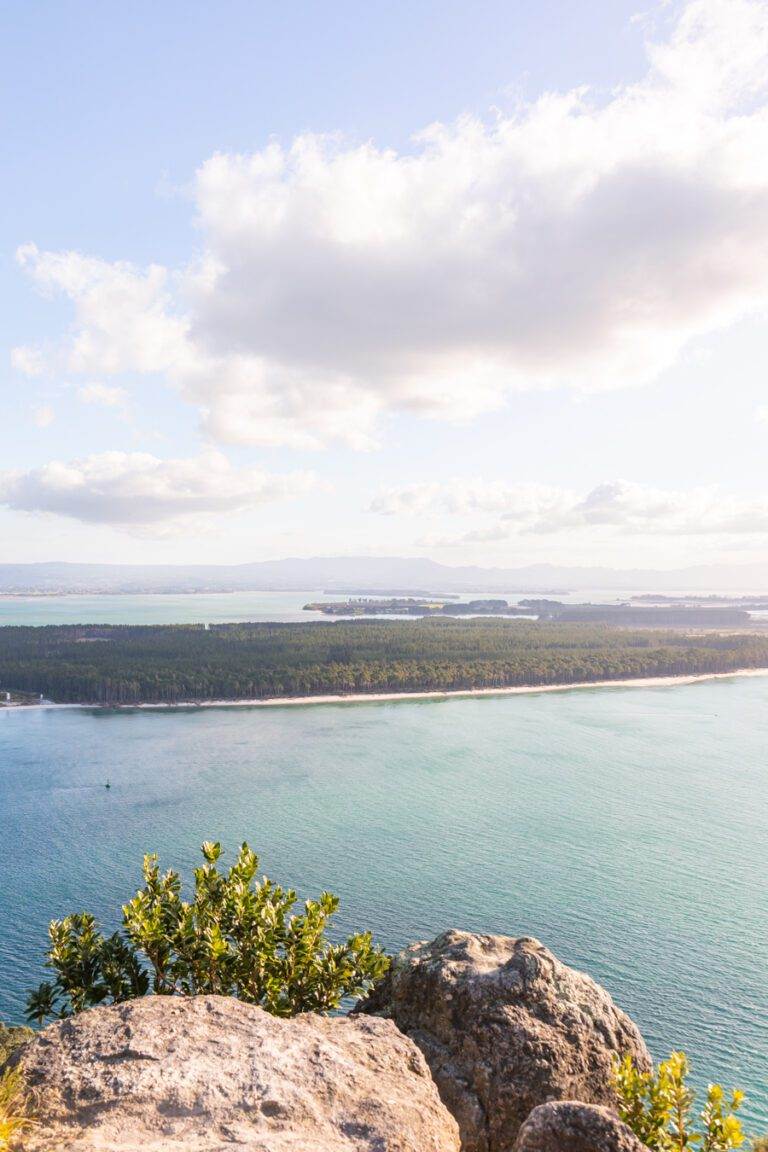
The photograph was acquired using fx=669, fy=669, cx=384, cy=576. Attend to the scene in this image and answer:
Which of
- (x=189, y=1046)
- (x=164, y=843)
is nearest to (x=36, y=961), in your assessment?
(x=164, y=843)

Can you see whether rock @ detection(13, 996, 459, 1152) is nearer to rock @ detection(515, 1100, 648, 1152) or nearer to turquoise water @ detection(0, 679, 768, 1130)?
rock @ detection(515, 1100, 648, 1152)

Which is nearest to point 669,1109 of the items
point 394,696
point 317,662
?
point 394,696

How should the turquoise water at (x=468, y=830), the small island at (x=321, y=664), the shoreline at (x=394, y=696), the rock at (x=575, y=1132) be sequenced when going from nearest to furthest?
the rock at (x=575, y=1132), the turquoise water at (x=468, y=830), the shoreline at (x=394, y=696), the small island at (x=321, y=664)

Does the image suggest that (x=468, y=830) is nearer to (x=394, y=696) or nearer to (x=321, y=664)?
(x=394, y=696)

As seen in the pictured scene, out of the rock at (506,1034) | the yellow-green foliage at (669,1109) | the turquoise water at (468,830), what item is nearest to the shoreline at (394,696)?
the turquoise water at (468,830)

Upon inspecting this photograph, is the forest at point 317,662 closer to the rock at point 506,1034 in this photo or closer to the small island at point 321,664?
the small island at point 321,664
